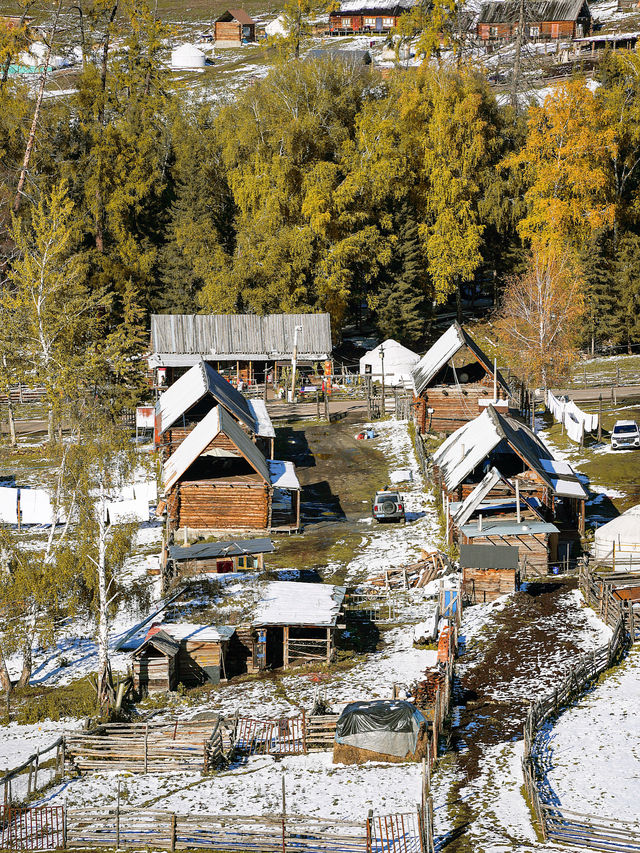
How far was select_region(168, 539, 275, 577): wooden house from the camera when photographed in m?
39.4

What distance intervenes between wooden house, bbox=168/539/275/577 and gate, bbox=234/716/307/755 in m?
11.1

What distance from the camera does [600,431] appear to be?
52594 millimetres

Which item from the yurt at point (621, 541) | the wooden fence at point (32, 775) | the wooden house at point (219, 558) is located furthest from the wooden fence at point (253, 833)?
the yurt at point (621, 541)

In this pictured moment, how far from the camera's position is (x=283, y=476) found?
45062mm

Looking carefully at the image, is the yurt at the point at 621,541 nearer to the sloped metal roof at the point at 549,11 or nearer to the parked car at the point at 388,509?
the parked car at the point at 388,509

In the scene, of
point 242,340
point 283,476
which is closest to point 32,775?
point 283,476

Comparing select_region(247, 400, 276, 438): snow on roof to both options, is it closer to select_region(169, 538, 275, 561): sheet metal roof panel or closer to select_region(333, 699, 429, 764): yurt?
select_region(169, 538, 275, 561): sheet metal roof panel

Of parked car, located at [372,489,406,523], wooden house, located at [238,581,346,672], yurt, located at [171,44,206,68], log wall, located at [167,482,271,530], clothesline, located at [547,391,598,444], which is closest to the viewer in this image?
wooden house, located at [238,581,346,672]

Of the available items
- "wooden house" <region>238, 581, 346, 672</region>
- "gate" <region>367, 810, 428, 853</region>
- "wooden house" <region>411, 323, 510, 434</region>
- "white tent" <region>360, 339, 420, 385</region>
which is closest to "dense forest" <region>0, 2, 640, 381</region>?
"white tent" <region>360, 339, 420, 385</region>

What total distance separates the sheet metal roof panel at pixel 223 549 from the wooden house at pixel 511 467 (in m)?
7.61

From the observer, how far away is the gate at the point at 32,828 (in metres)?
23.7

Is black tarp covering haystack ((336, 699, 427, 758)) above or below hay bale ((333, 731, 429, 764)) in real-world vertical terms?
above

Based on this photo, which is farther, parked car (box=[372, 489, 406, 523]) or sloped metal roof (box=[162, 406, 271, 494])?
parked car (box=[372, 489, 406, 523])

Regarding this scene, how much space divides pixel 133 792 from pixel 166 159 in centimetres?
6693
